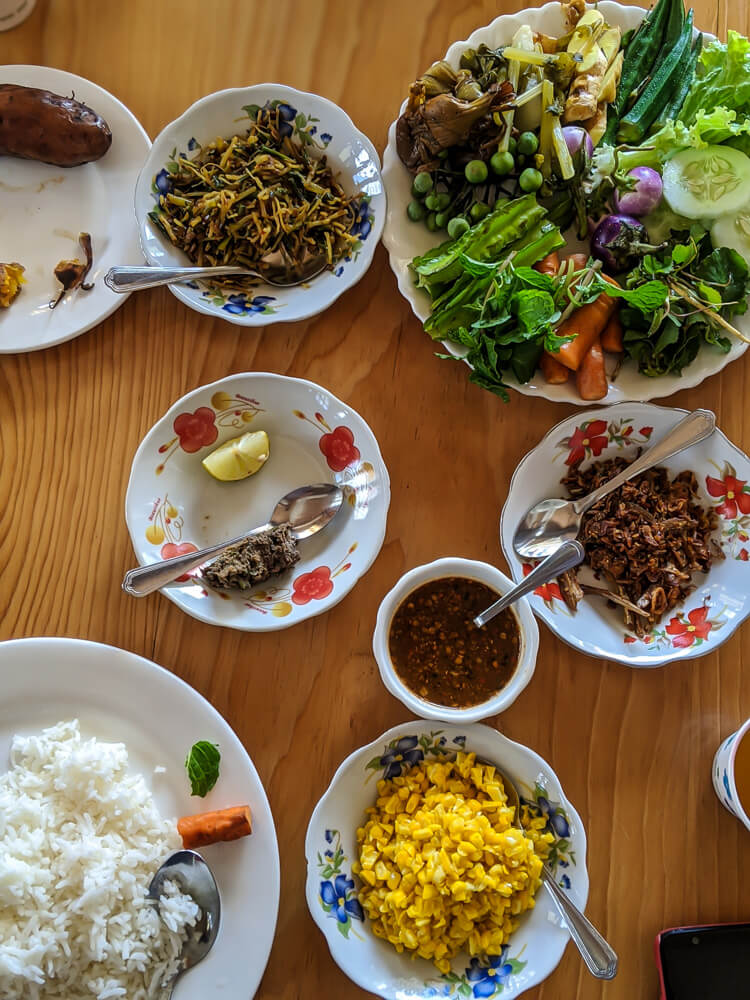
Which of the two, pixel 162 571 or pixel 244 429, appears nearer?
pixel 162 571

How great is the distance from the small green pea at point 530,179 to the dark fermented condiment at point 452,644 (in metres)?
0.75

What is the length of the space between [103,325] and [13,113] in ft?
1.44

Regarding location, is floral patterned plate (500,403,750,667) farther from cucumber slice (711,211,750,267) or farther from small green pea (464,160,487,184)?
small green pea (464,160,487,184)

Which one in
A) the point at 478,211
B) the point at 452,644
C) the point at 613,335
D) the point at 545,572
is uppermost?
the point at 478,211

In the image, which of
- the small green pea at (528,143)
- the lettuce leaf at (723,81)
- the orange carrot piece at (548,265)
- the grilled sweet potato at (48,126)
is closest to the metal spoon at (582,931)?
the orange carrot piece at (548,265)

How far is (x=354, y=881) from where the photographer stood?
Result: 55.4 inches

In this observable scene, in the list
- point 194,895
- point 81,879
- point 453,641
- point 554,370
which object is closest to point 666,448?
point 554,370

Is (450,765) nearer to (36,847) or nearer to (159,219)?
(36,847)

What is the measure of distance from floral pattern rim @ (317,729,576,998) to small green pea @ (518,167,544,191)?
40.6 inches

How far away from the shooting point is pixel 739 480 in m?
1.47

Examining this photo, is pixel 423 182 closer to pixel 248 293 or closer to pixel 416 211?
pixel 416 211

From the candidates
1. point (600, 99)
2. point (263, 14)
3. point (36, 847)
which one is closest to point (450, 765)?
point (36, 847)

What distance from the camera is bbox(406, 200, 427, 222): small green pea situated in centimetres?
150

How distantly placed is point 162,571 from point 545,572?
68cm
